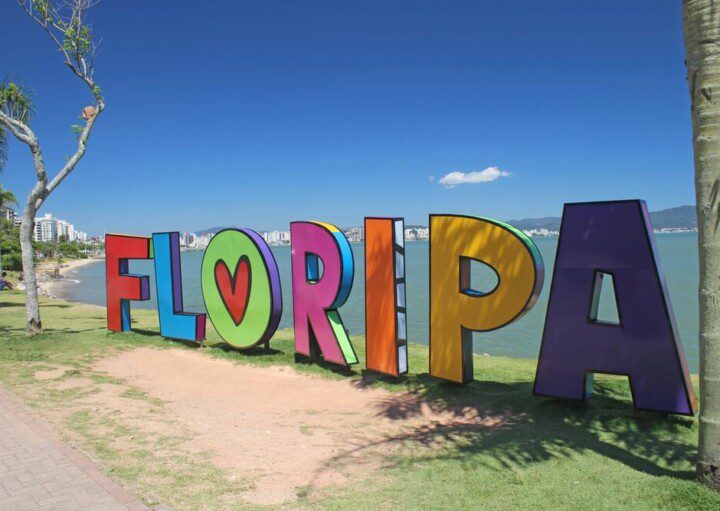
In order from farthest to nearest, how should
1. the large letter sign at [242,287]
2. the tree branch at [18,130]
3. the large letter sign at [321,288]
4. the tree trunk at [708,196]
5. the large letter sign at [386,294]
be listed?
1. the tree branch at [18,130]
2. the large letter sign at [242,287]
3. the large letter sign at [321,288]
4. the large letter sign at [386,294]
5. the tree trunk at [708,196]

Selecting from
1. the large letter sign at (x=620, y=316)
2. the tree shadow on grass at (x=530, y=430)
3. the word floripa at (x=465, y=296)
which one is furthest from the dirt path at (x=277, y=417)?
the large letter sign at (x=620, y=316)

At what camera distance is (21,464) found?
20.6ft

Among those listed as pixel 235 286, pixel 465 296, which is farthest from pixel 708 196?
pixel 235 286

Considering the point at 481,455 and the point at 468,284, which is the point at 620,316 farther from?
the point at 481,455

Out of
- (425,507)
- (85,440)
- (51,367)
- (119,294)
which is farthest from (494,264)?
(119,294)

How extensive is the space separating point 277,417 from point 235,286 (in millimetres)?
5608

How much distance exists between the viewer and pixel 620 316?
8.17 m

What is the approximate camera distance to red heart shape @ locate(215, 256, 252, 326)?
45.3ft

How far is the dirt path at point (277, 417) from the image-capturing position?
6672mm

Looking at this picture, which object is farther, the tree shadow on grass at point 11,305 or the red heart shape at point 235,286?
the tree shadow on grass at point 11,305

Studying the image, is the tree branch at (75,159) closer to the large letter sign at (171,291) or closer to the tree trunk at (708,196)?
the large letter sign at (171,291)

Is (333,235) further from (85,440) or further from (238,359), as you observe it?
(85,440)

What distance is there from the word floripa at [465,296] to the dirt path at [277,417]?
1.15m

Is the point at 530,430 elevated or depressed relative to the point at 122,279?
depressed
